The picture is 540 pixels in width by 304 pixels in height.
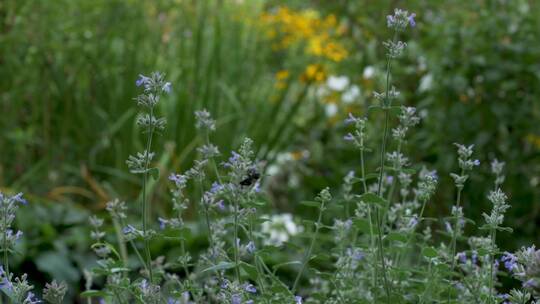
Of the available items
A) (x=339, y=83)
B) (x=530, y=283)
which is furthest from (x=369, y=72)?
(x=530, y=283)

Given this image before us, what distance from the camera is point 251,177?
6.27 ft

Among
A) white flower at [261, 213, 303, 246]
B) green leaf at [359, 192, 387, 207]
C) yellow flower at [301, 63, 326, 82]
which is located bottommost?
green leaf at [359, 192, 387, 207]

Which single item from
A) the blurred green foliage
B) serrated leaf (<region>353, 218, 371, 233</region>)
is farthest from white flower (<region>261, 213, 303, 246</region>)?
serrated leaf (<region>353, 218, 371, 233</region>)

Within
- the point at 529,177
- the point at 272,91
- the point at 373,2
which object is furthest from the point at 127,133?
the point at 529,177

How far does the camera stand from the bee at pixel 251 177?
1858mm

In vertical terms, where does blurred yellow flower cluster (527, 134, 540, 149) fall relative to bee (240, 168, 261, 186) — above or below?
above

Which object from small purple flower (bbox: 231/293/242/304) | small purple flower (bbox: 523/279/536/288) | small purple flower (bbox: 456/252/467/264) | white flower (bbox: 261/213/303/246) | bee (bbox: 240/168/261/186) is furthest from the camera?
white flower (bbox: 261/213/303/246)

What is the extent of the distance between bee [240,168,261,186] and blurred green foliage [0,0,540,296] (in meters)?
2.15

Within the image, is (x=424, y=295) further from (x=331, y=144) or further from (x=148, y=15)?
(x=148, y=15)

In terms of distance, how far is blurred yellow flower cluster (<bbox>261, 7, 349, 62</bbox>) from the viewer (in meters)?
6.83

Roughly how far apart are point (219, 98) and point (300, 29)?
6.03 ft

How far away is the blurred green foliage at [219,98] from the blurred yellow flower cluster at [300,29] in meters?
0.29

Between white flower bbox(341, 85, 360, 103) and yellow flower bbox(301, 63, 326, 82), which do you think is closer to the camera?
white flower bbox(341, 85, 360, 103)

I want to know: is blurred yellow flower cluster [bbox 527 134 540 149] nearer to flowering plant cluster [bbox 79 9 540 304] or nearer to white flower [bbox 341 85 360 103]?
white flower [bbox 341 85 360 103]
